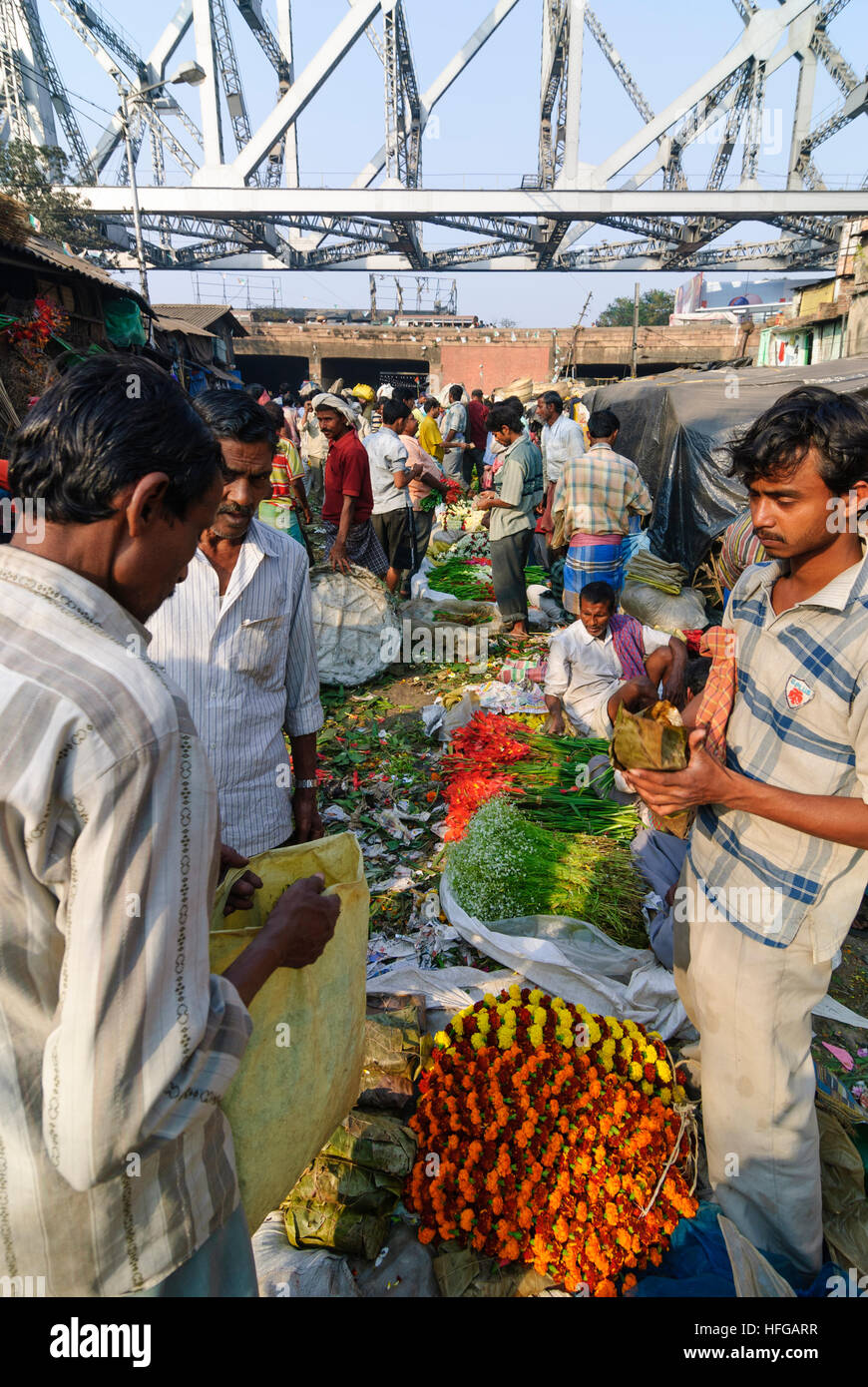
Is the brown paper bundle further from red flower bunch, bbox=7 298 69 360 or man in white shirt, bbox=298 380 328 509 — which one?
man in white shirt, bbox=298 380 328 509

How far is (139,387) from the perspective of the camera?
1020mm

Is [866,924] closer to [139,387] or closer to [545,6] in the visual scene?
[139,387]

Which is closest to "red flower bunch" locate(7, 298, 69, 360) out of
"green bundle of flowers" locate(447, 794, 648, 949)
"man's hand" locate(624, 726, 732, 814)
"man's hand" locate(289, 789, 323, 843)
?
"green bundle of flowers" locate(447, 794, 648, 949)

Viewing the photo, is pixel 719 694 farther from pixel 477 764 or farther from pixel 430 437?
pixel 430 437

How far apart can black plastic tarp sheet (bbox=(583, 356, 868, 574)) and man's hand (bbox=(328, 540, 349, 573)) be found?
12.6 ft

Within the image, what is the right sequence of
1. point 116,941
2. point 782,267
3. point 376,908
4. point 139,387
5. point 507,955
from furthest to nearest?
point 782,267 < point 376,908 < point 507,955 < point 139,387 < point 116,941

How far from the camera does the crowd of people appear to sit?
0.82 m

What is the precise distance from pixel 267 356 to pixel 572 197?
15.3 m

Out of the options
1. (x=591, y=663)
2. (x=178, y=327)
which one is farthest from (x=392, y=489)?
(x=178, y=327)

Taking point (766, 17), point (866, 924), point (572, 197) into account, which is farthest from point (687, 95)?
point (866, 924)

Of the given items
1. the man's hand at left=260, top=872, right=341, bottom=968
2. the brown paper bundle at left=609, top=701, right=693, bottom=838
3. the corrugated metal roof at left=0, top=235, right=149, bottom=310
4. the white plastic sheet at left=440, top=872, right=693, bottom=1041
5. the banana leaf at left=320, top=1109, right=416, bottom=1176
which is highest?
the corrugated metal roof at left=0, top=235, right=149, bottom=310

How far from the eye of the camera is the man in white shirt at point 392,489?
7.42m

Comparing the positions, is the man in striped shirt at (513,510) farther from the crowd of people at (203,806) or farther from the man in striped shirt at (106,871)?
the man in striped shirt at (106,871)

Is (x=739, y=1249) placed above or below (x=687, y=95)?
below
